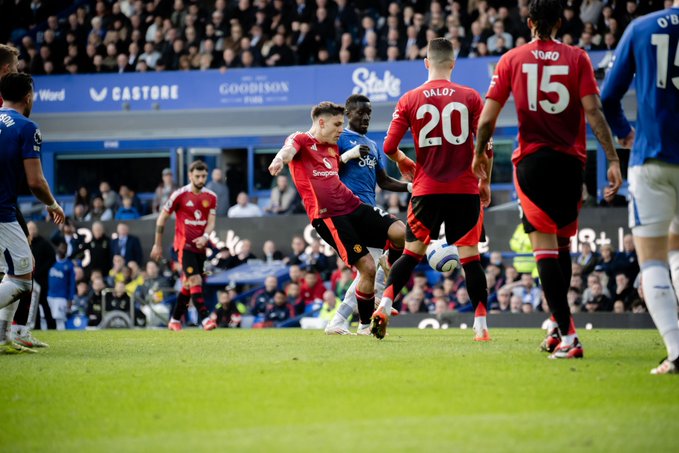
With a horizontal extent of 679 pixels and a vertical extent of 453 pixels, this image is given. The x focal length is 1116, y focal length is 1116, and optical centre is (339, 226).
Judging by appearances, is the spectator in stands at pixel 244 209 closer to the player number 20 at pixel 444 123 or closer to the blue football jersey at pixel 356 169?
the blue football jersey at pixel 356 169

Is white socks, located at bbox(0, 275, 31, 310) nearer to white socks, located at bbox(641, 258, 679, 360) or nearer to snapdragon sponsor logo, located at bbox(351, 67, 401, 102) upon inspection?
white socks, located at bbox(641, 258, 679, 360)

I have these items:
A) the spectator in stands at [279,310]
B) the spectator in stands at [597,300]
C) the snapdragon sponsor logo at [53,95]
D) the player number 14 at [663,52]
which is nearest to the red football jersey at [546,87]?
the player number 14 at [663,52]

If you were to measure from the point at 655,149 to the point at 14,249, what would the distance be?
17.3 ft

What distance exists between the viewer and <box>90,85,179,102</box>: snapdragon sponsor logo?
26953 millimetres

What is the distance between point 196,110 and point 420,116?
1800 cm

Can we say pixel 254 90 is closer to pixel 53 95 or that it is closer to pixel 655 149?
pixel 53 95

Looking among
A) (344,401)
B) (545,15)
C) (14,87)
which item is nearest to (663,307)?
(344,401)

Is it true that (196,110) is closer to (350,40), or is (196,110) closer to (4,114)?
(350,40)

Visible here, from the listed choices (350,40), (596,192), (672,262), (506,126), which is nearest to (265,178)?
(350,40)

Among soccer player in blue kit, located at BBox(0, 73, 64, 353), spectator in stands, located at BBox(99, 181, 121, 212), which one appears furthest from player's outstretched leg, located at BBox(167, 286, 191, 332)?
spectator in stands, located at BBox(99, 181, 121, 212)

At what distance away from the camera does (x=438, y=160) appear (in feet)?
31.2

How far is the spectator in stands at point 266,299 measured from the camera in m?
20.5

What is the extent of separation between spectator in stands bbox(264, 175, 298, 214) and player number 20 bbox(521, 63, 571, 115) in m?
15.7

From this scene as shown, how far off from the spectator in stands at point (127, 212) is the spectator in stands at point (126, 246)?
171cm
